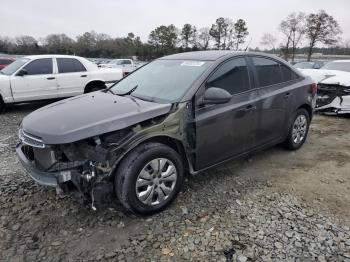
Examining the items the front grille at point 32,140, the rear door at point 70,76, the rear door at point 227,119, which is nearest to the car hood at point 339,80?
the rear door at point 227,119

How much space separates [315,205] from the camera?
11.7ft

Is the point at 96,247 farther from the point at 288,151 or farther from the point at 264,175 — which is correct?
the point at 288,151

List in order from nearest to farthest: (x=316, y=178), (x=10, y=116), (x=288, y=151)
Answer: (x=316, y=178), (x=288, y=151), (x=10, y=116)

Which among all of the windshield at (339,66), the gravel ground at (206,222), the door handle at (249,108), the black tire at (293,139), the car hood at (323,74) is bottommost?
the gravel ground at (206,222)

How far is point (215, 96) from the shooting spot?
344 cm

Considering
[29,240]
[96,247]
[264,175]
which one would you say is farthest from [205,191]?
[29,240]

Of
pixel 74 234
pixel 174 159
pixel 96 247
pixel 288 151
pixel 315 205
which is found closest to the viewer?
pixel 96 247

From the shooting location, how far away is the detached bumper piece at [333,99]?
25.7ft

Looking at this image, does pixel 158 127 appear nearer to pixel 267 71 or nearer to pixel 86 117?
pixel 86 117

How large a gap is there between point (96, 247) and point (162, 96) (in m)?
1.75

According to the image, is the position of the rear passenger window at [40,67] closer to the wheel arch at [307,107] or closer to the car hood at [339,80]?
the wheel arch at [307,107]

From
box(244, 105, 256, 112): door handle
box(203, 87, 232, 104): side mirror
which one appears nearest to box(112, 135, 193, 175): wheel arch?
box(203, 87, 232, 104): side mirror

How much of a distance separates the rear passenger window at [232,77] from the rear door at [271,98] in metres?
0.23

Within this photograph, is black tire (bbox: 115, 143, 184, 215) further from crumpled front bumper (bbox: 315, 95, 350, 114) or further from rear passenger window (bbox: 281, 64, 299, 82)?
crumpled front bumper (bbox: 315, 95, 350, 114)
